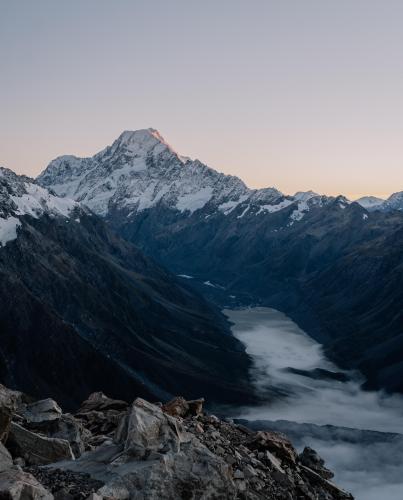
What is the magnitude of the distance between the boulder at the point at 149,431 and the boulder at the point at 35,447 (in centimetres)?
370

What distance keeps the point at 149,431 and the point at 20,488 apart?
9.67 meters

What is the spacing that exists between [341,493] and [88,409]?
21.3m

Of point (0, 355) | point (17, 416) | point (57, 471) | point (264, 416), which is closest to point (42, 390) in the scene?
point (0, 355)

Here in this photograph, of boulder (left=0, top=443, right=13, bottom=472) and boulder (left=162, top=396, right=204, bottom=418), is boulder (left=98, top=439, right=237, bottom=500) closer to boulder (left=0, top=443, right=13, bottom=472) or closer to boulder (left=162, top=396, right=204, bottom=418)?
boulder (left=0, top=443, right=13, bottom=472)

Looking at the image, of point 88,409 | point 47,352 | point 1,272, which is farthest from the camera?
point 1,272

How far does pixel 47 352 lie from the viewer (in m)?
180

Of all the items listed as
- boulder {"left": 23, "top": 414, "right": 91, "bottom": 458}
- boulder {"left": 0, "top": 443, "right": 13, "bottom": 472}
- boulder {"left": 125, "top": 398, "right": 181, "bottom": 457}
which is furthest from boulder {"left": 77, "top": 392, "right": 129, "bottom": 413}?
A: boulder {"left": 0, "top": 443, "right": 13, "bottom": 472}

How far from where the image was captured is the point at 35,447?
102 ft

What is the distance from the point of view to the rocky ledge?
25.3 m

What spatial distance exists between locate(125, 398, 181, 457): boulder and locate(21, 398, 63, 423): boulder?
7320 mm

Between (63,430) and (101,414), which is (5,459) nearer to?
(63,430)

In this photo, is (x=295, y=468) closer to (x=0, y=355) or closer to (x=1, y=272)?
(x=0, y=355)

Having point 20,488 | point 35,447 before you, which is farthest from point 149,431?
point 20,488

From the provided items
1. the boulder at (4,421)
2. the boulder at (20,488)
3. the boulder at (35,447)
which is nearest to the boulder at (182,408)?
the boulder at (35,447)
